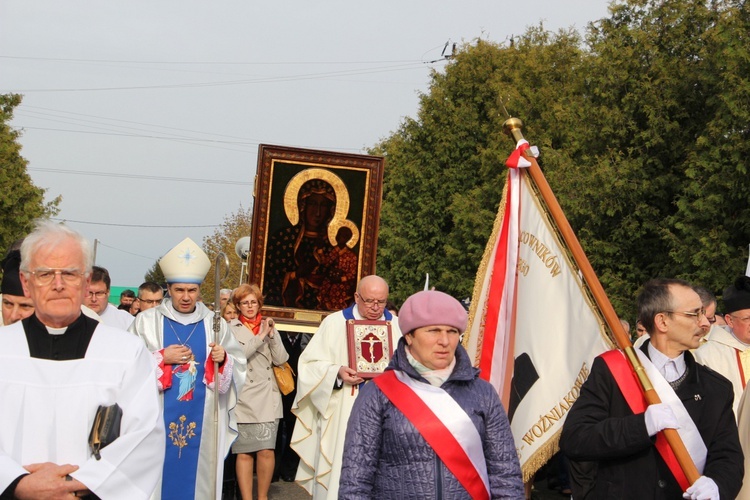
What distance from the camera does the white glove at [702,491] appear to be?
14.5ft

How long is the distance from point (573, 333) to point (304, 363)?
2818 mm

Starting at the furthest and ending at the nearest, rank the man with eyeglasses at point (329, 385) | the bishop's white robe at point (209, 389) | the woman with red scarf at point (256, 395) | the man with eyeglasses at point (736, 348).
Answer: the woman with red scarf at point (256, 395) < the man with eyeglasses at point (329, 385) < the bishop's white robe at point (209, 389) < the man with eyeglasses at point (736, 348)

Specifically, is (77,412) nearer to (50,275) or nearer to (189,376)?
(50,275)

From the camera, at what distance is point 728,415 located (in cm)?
479

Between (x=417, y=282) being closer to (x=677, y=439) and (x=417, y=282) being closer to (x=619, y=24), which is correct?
(x=619, y=24)

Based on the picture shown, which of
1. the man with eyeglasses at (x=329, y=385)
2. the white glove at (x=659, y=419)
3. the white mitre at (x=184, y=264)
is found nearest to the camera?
the white glove at (x=659, y=419)

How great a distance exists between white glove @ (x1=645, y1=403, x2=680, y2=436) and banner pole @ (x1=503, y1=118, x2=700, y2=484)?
6 centimetres

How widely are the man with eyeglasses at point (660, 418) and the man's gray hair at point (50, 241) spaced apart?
7.45 ft

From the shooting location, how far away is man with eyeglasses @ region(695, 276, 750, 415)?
651 cm

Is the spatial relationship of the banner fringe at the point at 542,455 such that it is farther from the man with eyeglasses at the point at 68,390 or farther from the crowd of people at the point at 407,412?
the man with eyeglasses at the point at 68,390

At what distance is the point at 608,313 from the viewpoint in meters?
5.29

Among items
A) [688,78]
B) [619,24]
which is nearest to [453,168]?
[619,24]

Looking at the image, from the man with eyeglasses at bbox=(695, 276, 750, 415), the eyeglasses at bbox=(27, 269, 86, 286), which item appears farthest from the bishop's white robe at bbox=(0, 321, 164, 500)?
the man with eyeglasses at bbox=(695, 276, 750, 415)

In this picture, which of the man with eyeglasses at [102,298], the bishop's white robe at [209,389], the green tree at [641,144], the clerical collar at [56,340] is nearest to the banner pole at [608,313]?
the clerical collar at [56,340]
